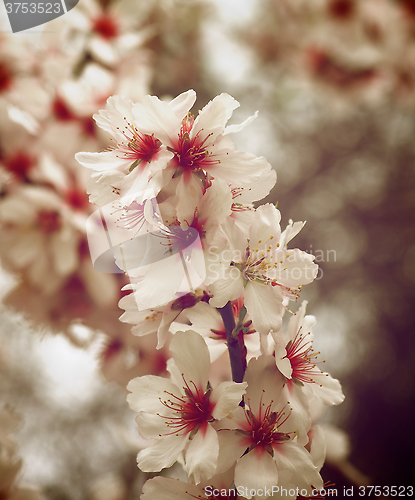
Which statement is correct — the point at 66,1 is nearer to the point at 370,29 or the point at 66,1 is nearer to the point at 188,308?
the point at 188,308

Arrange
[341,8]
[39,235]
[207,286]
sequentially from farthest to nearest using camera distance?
[341,8] → [39,235] → [207,286]

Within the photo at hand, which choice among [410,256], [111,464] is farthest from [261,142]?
[111,464]

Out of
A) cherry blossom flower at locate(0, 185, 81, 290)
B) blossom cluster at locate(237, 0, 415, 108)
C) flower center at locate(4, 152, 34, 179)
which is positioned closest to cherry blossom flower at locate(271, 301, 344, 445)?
cherry blossom flower at locate(0, 185, 81, 290)

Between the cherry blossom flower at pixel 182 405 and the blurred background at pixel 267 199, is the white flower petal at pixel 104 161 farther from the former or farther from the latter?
the blurred background at pixel 267 199

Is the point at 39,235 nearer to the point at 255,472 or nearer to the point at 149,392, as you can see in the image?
the point at 149,392

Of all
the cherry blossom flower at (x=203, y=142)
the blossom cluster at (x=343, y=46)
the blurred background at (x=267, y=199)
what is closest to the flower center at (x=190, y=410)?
the cherry blossom flower at (x=203, y=142)

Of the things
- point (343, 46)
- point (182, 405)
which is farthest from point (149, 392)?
point (343, 46)

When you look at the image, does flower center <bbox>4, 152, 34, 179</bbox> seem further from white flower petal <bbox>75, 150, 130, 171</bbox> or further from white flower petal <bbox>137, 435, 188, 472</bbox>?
white flower petal <bbox>137, 435, 188, 472</bbox>
